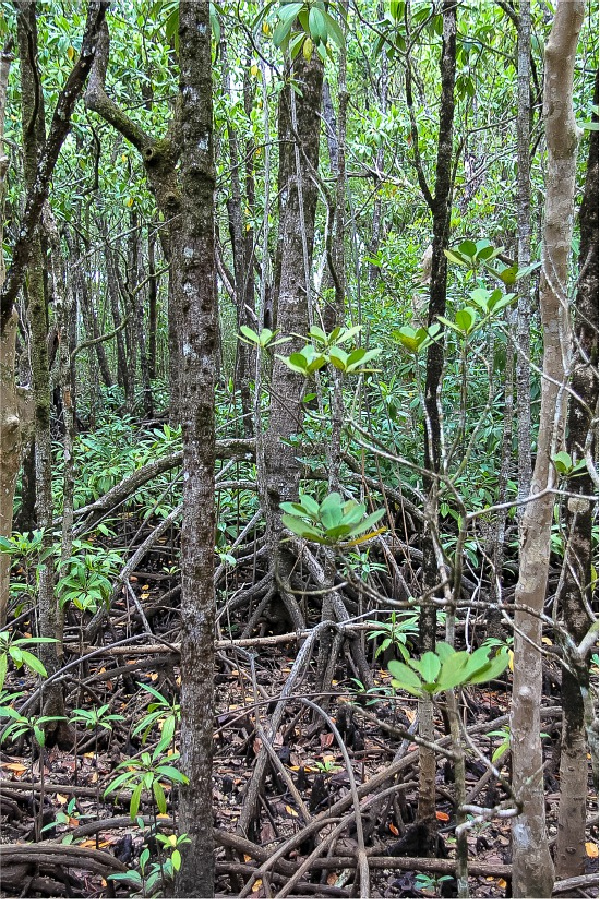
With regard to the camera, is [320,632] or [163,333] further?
[163,333]

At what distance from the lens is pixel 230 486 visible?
420 centimetres

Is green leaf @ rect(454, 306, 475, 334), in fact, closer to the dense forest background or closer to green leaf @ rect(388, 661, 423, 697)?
the dense forest background

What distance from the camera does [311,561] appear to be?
12.0 feet

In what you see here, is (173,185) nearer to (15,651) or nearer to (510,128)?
(15,651)

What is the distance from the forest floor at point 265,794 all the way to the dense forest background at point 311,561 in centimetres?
1

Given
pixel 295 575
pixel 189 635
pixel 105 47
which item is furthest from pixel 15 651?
pixel 105 47

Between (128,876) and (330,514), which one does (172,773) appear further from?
(330,514)

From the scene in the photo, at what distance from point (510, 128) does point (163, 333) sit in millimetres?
11404

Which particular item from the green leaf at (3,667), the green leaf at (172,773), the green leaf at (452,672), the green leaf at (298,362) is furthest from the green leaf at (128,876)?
the green leaf at (298,362)

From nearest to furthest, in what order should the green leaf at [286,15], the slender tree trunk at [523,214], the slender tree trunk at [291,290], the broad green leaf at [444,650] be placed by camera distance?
the broad green leaf at [444,650]
the green leaf at [286,15]
the slender tree trunk at [523,214]
the slender tree trunk at [291,290]

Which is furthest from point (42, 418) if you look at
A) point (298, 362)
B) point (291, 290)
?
point (298, 362)

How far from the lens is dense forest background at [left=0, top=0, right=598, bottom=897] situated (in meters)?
1.70

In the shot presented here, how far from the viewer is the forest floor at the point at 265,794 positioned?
2.06 m

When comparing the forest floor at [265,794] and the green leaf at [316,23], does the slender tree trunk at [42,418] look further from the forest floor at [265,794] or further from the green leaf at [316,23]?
the green leaf at [316,23]
